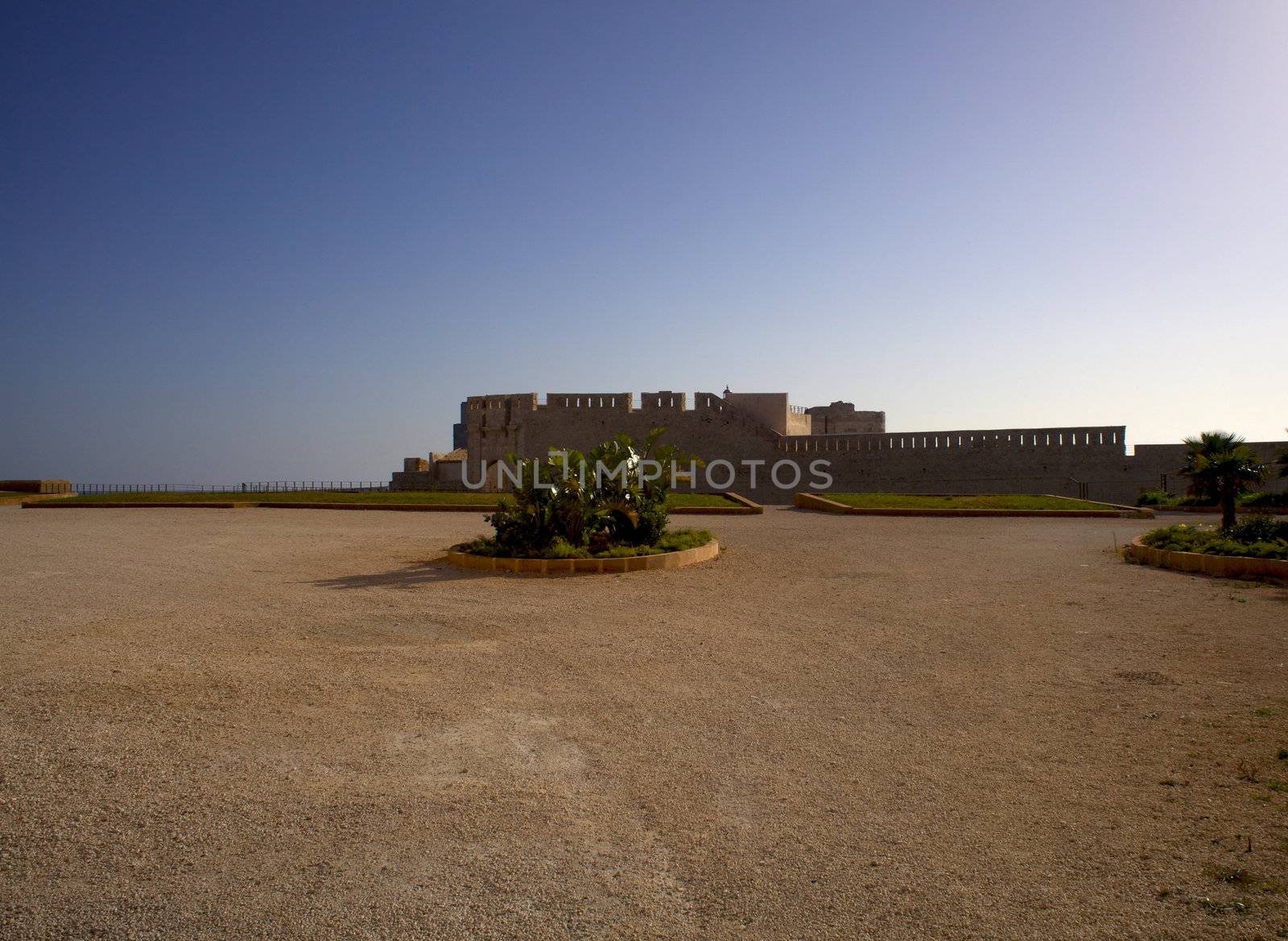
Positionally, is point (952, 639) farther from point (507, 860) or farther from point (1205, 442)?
point (1205, 442)

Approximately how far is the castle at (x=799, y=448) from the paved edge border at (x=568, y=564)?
17.2 meters

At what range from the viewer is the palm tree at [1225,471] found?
11680 millimetres

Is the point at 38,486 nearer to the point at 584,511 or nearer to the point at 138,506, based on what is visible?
the point at 138,506

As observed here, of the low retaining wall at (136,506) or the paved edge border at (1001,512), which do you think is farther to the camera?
the low retaining wall at (136,506)

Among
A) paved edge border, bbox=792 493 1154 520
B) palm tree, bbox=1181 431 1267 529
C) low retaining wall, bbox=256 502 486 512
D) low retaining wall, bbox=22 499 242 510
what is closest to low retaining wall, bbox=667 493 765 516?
paved edge border, bbox=792 493 1154 520

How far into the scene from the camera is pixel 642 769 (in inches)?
Result: 140

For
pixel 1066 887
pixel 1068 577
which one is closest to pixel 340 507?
pixel 1068 577

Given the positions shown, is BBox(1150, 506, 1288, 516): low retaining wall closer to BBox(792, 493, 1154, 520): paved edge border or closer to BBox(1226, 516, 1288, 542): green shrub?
BBox(792, 493, 1154, 520): paved edge border

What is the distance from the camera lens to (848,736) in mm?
3992

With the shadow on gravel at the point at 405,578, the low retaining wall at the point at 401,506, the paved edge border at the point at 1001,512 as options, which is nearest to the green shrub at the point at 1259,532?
the paved edge border at the point at 1001,512

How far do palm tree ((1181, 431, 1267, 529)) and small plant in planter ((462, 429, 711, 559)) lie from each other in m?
7.01

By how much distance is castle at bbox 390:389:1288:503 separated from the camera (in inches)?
996

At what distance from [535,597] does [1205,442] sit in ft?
32.3

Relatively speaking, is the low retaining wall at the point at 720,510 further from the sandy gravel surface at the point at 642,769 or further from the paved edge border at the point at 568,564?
the sandy gravel surface at the point at 642,769
